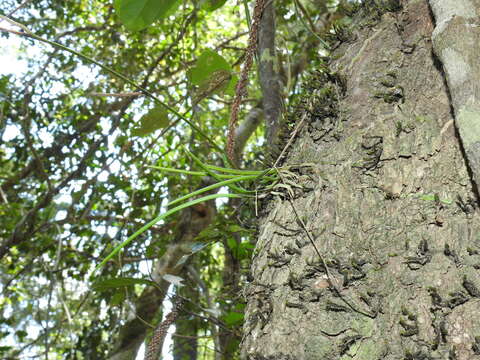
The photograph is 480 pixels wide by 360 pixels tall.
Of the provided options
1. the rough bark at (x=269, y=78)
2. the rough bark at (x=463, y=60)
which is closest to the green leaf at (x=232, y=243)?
the rough bark at (x=269, y=78)

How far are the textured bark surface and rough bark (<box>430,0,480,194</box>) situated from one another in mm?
74

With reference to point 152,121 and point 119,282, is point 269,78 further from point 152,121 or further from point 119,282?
point 119,282

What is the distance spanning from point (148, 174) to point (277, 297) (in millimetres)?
2344

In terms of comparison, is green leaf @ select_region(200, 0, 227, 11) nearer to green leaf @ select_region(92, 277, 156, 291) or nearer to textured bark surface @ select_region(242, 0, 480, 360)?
textured bark surface @ select_region(242, 0, 480, 360)

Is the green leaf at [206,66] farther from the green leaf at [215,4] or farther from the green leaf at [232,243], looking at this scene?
the green leaf at [232,243]

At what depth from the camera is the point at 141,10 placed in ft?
4.06

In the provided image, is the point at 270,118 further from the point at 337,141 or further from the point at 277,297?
the point at 277,297

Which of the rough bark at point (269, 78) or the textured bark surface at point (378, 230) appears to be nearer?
the textured bark surface at point (378, 230)

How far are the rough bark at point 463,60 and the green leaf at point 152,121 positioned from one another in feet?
2.66

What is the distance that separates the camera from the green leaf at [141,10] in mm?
1213

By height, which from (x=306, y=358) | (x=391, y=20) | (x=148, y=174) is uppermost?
(x=148, y=174)

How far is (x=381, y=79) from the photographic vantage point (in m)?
0.83

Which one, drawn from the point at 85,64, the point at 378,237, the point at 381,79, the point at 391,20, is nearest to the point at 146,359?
the point at 378,237

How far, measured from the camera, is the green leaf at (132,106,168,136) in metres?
1.36
